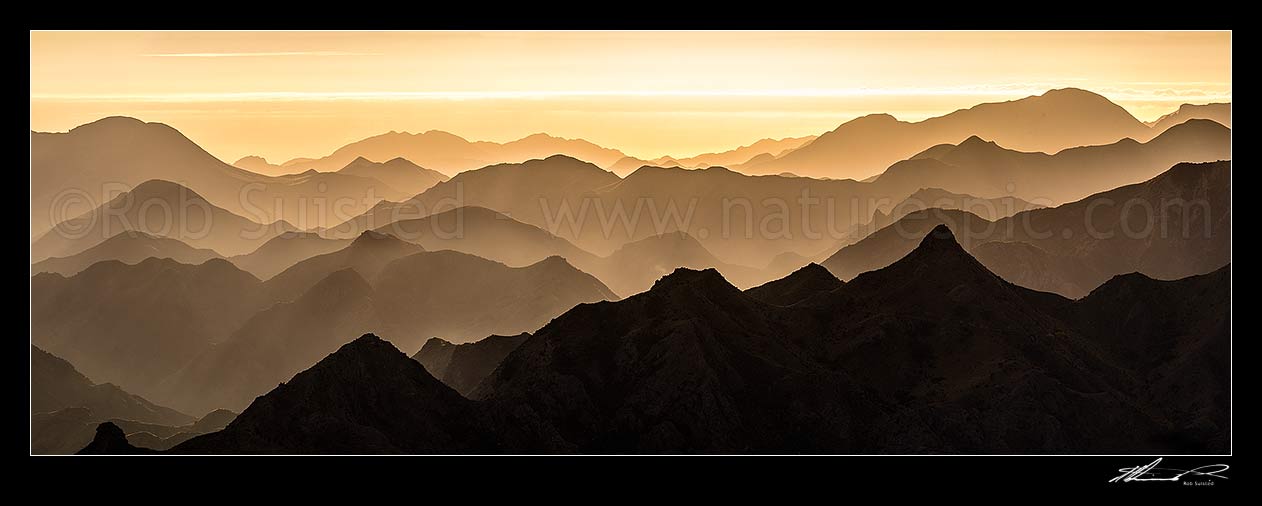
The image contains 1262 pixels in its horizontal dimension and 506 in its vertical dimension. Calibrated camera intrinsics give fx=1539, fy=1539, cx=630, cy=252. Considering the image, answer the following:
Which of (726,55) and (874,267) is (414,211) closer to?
(726,55)

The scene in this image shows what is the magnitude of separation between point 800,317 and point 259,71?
→ 6.87m

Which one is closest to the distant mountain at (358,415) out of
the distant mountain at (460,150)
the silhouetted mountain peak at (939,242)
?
the distant mountain at (460,150)

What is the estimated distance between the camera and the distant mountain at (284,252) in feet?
58.3

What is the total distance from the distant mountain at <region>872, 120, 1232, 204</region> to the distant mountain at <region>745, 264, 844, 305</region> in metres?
1.29

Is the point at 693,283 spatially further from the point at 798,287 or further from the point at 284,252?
the point at 284,252

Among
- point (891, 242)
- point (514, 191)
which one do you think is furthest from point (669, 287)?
point (891, 242)

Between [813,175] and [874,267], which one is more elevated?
[813,175]

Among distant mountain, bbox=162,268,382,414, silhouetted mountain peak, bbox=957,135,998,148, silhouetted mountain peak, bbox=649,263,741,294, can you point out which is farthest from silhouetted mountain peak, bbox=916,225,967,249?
distant mountain, bbox=162,268,382,414

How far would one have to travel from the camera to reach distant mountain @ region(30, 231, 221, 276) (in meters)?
17.4

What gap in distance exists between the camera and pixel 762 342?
17250mm

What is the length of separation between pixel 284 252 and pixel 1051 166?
905cm

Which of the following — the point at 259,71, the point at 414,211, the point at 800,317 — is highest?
the point at 259,71

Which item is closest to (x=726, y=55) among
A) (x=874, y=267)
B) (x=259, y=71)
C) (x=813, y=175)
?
(x=813, y=175)

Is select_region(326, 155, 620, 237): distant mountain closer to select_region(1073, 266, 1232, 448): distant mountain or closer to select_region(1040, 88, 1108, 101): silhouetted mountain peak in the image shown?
select_region(1040, 88, 1108, 101): silhouetted mountain peak
